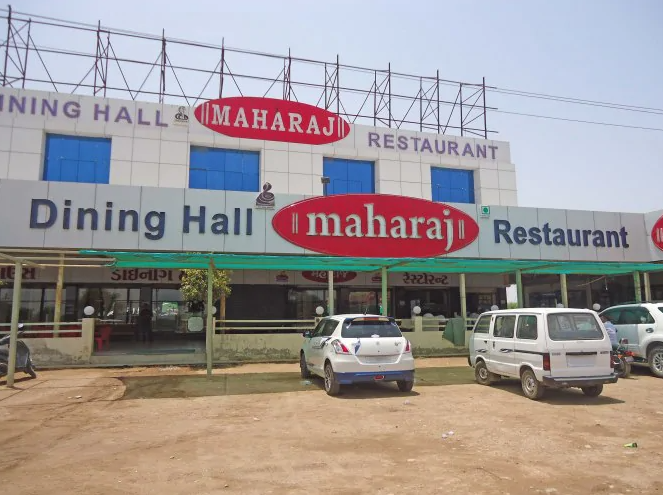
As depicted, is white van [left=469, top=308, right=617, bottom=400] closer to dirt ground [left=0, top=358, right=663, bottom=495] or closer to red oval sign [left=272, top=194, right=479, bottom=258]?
dirt ground [left=0, top=358, right=663, bottom=495]

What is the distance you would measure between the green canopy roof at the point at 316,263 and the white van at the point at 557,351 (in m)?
5.71

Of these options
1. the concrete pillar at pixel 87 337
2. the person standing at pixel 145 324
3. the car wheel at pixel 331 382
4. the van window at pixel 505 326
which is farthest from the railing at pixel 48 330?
the van window at pixel 505 326

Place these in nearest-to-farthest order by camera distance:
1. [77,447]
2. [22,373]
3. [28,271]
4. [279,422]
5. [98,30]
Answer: [77,447] → [279,422] → [22,373] → [28,271] → [98,30]

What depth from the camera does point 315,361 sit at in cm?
1173

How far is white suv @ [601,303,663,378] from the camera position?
1223cm

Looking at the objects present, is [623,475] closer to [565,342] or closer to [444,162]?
[565,342]

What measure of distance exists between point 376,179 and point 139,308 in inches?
522

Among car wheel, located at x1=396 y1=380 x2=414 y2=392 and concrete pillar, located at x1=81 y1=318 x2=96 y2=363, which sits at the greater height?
concrete pillar, located at x1=81 y1=318 x2=96 y2=363

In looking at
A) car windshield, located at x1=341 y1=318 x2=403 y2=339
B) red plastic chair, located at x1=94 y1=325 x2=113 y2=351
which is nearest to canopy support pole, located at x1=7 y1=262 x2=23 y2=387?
red plastic chair, located at x1=94 y1=325 x2=113 y2=351

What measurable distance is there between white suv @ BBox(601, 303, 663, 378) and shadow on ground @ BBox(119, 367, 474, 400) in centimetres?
423

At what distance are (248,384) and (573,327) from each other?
7.61 m

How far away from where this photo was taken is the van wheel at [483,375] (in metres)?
11.5

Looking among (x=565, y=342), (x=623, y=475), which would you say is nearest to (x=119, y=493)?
(x=623, y=475)

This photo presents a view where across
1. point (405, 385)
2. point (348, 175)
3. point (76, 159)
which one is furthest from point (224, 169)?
point (405, 385)
